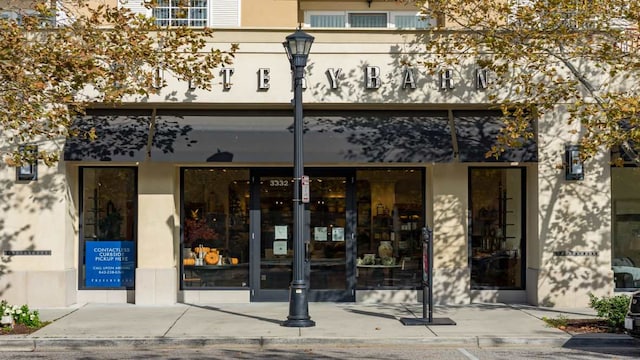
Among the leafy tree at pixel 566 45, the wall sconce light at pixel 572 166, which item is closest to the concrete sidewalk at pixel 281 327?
the wall sconce light at pixel 572 166

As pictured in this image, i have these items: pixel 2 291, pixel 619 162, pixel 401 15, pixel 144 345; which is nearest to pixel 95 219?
pixel 2 291

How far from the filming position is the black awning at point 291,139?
639 inches

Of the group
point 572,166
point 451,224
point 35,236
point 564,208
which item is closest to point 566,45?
point 572,166

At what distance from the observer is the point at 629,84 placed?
55.0 feet

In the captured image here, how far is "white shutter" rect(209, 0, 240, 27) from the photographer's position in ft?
57.0

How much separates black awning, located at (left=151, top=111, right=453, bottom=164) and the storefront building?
33mm

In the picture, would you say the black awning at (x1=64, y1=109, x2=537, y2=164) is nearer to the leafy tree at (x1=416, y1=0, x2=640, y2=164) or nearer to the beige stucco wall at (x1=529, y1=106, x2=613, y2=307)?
the beige stucco wall at (x1=529, y1=106, x2=613, y2=307)

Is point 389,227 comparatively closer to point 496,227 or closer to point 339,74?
point 496,227

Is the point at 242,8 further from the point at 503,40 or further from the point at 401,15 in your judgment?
the point at 503,40

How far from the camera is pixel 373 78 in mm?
16547

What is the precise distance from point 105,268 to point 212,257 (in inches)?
88.6

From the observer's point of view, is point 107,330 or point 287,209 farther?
point 287,209

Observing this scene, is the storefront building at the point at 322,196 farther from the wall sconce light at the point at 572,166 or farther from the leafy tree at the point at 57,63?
the leafy tree at the point at 57,63

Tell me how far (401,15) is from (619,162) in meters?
6.80
